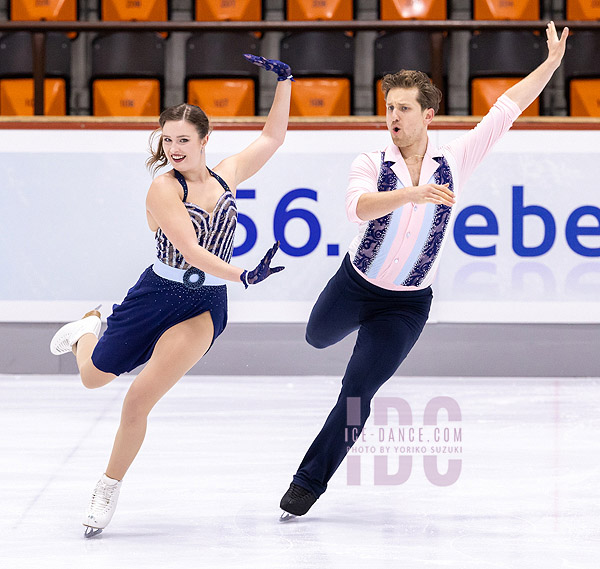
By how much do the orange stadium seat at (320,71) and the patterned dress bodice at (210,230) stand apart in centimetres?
366

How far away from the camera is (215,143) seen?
5.40 metres

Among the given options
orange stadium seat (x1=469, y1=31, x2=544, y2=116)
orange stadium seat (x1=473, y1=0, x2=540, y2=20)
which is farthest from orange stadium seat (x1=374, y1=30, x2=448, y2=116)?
orange stadium seat (x1=473, y1=0, x2=540, y2=20)


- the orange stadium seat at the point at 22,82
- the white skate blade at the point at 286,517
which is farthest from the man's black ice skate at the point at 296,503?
the orange stadium seat at the point at 22,82

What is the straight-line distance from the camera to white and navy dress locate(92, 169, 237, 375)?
266 centimetres

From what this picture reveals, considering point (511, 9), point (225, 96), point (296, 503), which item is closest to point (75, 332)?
point (296, 503)

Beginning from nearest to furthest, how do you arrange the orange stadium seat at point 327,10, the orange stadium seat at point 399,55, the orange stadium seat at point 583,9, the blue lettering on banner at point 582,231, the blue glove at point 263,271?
the blue glove at point 263,271 < the blue lettering on banner at point 582,231 < the orange stadium seat at point 399,55 < the orange stadium seat at point 583,9 < the orange stadium seat at point 327,10

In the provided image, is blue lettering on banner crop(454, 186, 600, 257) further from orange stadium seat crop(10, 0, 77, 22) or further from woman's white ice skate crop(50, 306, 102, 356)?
orange stadium seat crop(10, 0, 77, 22)

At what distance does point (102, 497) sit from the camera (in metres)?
2.67

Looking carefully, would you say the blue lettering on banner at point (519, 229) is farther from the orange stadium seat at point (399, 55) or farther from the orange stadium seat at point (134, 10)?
the orange stadium seat at point (134, 10)

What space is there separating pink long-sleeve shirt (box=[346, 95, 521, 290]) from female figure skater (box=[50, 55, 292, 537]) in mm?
400

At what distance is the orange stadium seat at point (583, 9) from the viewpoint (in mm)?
6434

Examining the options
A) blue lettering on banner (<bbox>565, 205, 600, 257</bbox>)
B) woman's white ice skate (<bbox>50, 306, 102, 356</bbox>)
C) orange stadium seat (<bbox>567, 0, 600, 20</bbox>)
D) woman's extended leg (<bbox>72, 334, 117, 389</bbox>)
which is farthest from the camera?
orange stadium seat (<bbox>567, 0, 600, 20</bbox>)

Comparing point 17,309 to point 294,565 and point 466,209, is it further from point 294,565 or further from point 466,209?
point 294,565

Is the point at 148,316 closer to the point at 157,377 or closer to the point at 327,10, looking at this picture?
the point at 157,377
